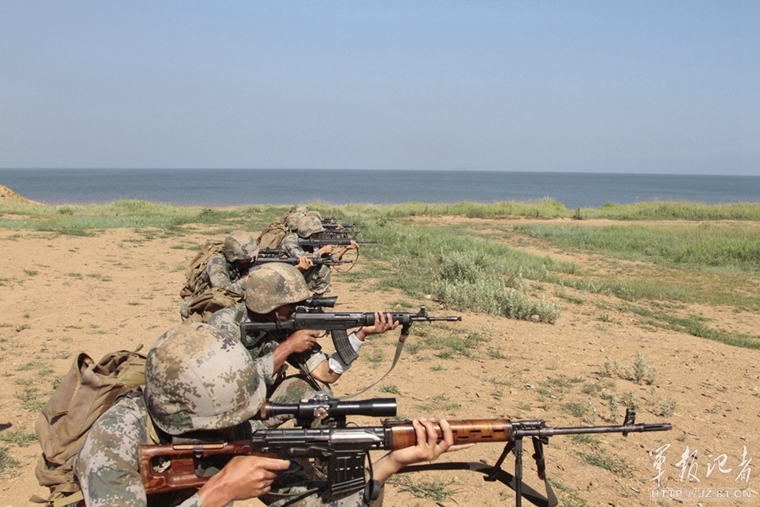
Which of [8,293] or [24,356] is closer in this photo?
[24,356]

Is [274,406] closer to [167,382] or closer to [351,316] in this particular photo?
[167,382]

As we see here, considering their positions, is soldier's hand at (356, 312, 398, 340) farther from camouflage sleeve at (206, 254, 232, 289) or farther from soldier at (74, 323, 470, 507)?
camouflage sleeve at (206, 254, 232, 289)

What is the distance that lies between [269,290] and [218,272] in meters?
2.85

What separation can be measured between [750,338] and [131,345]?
408 inches

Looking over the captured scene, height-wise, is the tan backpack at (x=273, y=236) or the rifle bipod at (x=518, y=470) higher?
the tan backpack at (x=273, y=236)

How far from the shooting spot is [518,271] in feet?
44.8

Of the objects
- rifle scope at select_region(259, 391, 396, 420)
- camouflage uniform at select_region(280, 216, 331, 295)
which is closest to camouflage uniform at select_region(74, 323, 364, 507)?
rifle scope at select_region(259, 391, 396, 420)

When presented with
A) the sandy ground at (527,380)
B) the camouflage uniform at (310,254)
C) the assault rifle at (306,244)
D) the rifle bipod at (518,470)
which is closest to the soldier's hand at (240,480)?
the rifle bipod at (518,470)

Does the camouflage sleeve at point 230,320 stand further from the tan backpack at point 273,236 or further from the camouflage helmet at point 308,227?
the tan backpack at point 273,236

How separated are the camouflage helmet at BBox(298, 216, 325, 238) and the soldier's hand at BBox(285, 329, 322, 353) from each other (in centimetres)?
643

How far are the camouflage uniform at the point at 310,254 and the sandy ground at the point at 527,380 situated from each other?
1.03 meters

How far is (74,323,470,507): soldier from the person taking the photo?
2.41 m

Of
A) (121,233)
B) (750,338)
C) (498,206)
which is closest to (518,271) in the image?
(750,338)

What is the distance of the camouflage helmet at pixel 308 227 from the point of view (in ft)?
34.3
